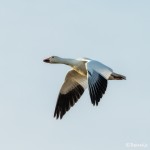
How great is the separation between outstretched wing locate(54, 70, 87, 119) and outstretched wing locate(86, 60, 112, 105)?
2.23 m

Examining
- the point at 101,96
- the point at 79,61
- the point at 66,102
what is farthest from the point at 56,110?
the point at 101,96

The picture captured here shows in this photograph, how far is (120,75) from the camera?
82.4 ft

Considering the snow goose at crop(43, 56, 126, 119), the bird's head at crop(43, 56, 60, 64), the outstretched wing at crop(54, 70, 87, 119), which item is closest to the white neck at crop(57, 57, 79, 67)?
the snow goose at crop(43, 56, 126, 119)

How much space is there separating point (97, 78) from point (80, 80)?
11.4 ft

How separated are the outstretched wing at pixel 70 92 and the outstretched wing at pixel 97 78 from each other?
2.23 metres

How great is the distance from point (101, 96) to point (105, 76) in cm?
115

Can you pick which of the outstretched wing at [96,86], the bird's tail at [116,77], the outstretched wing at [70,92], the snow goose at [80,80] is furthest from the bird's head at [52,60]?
the outstretched wing at [96,86]

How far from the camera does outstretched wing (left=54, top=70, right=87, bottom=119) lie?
26438 millimetres

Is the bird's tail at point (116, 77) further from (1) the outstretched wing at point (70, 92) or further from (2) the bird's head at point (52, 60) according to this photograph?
(2) the bird's head at point (52, 60)

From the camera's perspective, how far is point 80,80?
26.7m

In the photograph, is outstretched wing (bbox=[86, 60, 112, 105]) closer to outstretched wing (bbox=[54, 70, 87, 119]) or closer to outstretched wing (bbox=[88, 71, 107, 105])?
outstretched wing (bbox=[88, 71, 107, 105])

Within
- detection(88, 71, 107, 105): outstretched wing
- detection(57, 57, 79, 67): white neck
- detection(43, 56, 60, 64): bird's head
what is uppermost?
detection(43, 56, 60, 64): bird's head

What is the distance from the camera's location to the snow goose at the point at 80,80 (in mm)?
22877

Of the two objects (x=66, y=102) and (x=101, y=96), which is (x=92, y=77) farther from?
(x=66, y=102)
